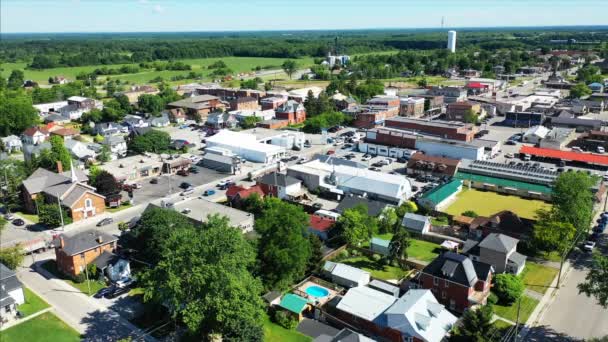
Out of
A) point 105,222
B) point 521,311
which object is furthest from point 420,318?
point 105,222

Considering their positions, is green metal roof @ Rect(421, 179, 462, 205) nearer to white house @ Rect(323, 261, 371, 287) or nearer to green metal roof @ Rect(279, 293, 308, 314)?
white house @ Rect(323, 261, 371, 287)

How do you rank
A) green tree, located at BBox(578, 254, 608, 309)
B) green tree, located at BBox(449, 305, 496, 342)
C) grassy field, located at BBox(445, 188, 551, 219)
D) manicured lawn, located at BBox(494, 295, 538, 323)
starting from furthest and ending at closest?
1. grassy field, located at BBox(445, 188, 551, 219)
2. manicured lawn, located at BBox(494, 295, 538, 323)
3. green tree, located at BBox(578, 254, 608, 309)
4. green tree, located at BBox(449, 305, 496, 342)

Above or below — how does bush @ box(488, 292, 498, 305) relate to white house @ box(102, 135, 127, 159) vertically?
below

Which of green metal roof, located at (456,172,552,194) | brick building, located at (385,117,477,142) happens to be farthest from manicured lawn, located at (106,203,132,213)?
brick building, located at (385,117,477,142)

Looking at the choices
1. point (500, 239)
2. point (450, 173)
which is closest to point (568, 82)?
point (450, 173)

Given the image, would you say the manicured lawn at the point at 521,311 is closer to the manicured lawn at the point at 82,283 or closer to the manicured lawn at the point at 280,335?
the manicured lawn at the point at 280,335

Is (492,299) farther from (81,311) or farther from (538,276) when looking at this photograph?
(81,311)
